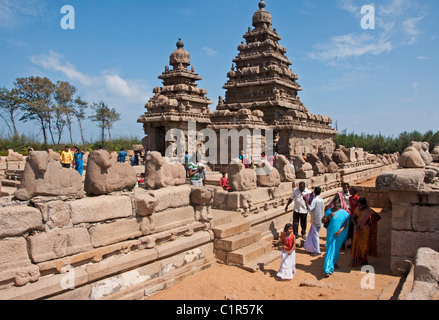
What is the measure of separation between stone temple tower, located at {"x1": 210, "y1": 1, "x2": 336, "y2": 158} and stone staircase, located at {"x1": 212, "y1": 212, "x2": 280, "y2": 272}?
1027 centimetres

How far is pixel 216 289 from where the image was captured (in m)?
4.51

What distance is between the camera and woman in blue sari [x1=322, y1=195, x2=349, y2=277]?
521 centimetres

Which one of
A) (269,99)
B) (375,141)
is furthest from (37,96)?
(375,141)

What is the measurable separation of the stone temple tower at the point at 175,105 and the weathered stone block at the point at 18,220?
1334 cm

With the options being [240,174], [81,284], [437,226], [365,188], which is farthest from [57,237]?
[365,188]

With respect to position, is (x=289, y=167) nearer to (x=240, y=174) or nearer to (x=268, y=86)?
(x=240, y=174)

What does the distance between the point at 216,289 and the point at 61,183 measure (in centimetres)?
244

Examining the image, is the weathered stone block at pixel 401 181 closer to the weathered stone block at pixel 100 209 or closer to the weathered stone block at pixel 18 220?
the weathered stone block at pixel 100 209

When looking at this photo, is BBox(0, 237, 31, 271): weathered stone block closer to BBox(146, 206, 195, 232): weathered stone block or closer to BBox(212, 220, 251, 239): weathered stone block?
BBox(146, 206, 195, 232): weathered stone block

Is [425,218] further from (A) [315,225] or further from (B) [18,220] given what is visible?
(B) [18,220]

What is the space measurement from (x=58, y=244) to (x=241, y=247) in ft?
9.87

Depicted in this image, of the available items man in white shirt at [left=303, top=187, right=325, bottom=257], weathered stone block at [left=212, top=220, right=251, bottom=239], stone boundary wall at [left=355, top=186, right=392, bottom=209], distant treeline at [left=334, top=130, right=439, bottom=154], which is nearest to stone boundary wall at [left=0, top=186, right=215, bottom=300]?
weathered stone block at [left=212, top=220, right=251, bottom=239]

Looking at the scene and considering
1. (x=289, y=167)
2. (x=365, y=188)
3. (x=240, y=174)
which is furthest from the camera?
(x=365, y=188)

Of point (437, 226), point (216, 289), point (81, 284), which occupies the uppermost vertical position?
point (437, 226)
